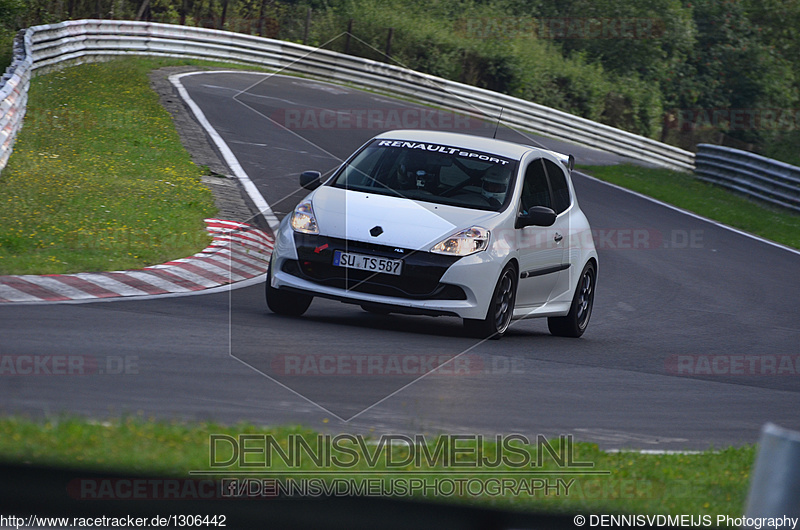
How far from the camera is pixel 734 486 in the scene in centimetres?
543

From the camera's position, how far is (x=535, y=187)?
9977 mm

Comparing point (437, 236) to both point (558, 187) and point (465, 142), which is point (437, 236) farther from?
point (558, 187)

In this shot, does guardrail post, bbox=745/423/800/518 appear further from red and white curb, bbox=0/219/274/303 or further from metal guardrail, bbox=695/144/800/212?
metal guardrail, bbox=695/144/800/212

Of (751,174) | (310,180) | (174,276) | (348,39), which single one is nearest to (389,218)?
(310,180)

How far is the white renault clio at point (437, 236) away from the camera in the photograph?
27.9 ft

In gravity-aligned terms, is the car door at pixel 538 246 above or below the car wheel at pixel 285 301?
above

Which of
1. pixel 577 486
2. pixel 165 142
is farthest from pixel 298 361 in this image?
pixel 165 142

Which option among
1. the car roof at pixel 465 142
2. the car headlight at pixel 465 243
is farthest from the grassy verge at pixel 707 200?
the car headlight at pixel 465 243

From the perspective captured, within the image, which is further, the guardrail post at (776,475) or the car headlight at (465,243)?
the car headlight at (465,243)

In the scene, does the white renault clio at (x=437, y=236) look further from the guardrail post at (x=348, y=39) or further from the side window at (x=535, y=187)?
the guardrail post at (x=348, y=39)

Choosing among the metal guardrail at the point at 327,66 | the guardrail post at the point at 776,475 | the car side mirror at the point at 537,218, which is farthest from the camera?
the metal guardrail at the point at 327,66

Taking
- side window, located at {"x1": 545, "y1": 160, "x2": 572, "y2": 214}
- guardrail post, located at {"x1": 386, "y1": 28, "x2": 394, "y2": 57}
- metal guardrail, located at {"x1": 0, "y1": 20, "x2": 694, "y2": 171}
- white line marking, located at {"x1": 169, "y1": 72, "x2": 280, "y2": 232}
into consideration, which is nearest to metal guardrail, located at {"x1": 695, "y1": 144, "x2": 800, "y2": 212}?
metal guardrail, located at {"x1": 0, "y1": 20, "x2": 694, "y2": 171}

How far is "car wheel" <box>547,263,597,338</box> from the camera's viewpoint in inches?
418

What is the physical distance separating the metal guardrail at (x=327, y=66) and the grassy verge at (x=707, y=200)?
9.51 ft
